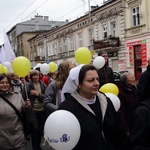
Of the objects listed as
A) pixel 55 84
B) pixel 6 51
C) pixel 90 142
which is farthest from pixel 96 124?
pixel 6 51

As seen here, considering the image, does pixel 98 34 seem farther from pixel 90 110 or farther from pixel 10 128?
pixel 90 110

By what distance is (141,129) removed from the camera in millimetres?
1954

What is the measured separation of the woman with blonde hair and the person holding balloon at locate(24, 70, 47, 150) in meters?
0.96

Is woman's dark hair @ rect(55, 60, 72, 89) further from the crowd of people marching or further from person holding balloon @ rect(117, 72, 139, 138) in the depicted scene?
person holding balloon @ rect(117, 72, 139, 138)

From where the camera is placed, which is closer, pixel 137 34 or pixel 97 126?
pixel 97 126

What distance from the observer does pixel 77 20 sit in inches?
1280

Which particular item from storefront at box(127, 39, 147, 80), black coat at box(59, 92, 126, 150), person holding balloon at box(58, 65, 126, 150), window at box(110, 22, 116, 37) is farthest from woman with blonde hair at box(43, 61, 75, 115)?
window at box(110, 22, 116, 37)

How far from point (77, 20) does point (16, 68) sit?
28162 millimetres

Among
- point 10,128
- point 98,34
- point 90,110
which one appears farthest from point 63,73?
point 98,34

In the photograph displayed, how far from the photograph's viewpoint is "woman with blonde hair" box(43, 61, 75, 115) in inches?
154

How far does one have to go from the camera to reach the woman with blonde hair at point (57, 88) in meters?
3.92

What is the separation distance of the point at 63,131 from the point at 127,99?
2.14 m

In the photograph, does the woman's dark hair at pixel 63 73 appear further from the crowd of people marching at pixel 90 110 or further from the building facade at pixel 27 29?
the building facade at pixel 27 29

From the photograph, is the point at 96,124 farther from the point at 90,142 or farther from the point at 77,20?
the point at 77,20
